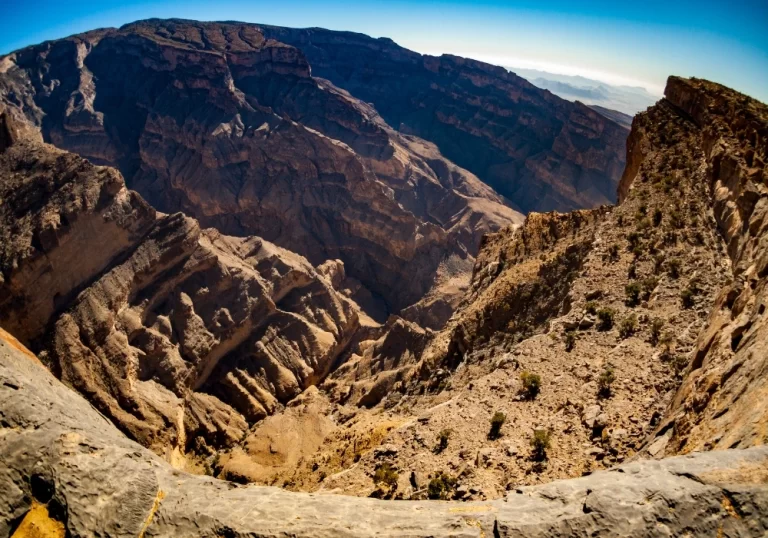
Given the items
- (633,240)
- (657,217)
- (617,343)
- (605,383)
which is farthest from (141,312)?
(657,217)

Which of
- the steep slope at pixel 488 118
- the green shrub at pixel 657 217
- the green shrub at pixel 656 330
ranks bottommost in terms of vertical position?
the green shrub at pixel 656 330

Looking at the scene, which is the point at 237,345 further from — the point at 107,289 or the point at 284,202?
the point at 284,202

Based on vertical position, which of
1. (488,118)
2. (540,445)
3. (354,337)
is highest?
(488,118)

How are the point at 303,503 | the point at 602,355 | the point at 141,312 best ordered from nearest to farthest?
the point at 303,503, the point at 602,355, the point at 141,312

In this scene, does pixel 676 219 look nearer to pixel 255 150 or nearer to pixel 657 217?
pixel 657 217

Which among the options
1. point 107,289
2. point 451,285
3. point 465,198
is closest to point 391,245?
point 451,285

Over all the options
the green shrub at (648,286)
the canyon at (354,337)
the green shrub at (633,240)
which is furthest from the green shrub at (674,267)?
the green shrub at (633,240)

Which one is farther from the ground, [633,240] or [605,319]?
[633,240]

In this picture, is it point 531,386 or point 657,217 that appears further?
point 657,217

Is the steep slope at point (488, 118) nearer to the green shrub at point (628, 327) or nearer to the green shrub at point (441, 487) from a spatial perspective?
the green shrub at point (628, 327)
